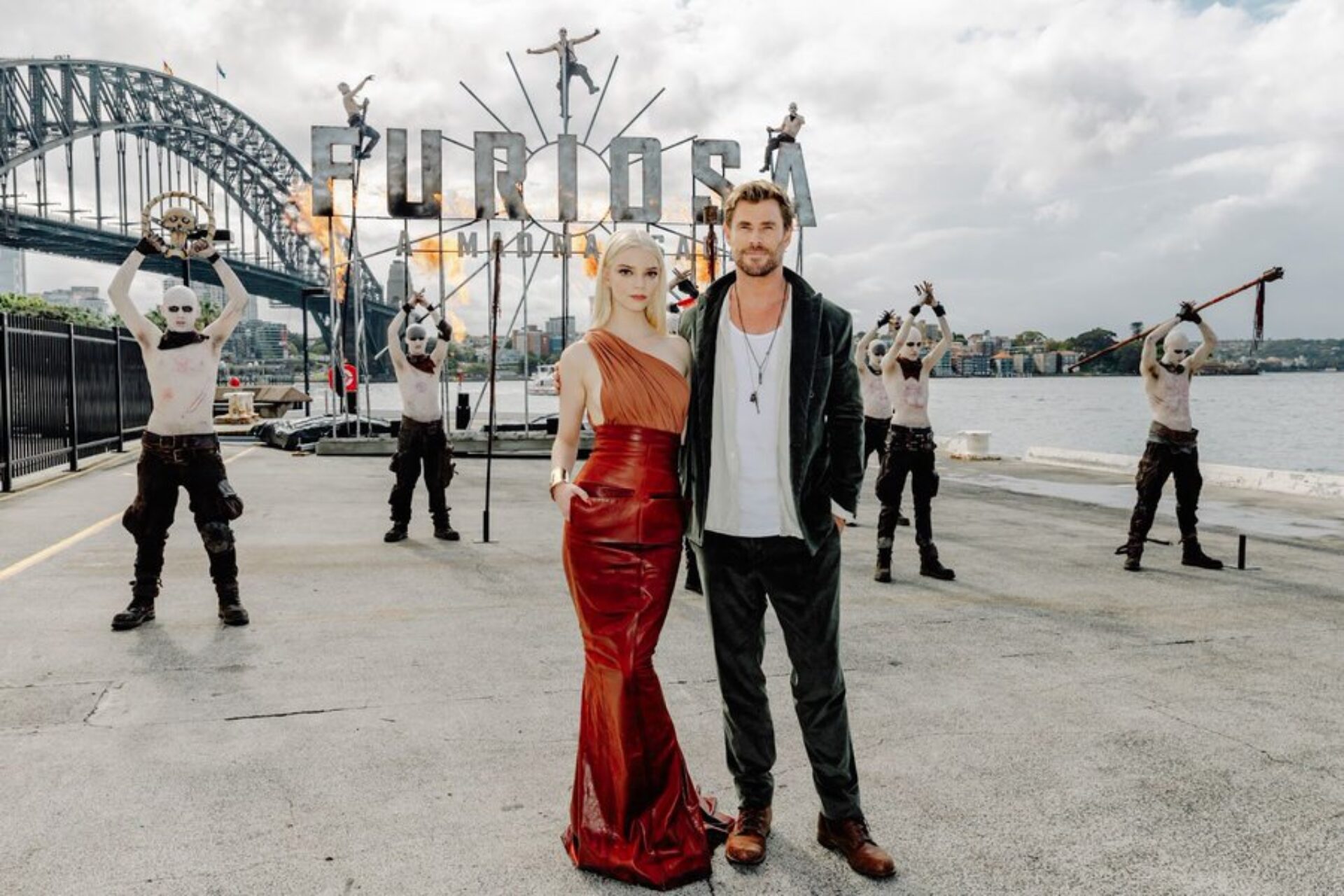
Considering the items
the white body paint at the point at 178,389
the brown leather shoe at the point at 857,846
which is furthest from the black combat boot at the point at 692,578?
the brown leather shoe at the point at 857,846

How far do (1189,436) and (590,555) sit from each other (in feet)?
22.5

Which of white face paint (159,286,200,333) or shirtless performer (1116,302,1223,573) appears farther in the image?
shirtless performer (1116,302,1223,573)

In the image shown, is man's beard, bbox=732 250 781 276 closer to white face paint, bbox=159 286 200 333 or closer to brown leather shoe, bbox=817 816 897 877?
brown leather shoe, bbox=817 816 897 877

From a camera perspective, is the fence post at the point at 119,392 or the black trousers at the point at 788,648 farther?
the fence post at the point at 119,392

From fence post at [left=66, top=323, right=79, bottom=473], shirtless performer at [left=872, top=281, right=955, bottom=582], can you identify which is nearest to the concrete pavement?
shirtless performer at [left=872, top=281, right=955, bottom=582]

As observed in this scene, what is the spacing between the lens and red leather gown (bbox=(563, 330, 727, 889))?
2840 millimetres

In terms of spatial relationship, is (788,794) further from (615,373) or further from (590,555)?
(615,373)

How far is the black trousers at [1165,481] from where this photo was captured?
784 cm

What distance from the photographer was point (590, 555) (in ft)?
9.48

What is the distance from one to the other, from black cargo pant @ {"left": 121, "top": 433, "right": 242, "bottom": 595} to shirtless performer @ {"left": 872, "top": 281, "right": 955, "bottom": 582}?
461 cm

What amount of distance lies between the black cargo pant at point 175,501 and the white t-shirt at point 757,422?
156 inches

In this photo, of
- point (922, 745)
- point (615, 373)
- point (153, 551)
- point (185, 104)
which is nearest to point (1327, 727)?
point (922, 745)

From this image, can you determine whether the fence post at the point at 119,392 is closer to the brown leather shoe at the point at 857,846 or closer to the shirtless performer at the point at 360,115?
the shirtless performer at the point at 360,115

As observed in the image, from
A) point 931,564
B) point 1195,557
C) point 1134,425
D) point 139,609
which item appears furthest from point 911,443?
point 1134,425
